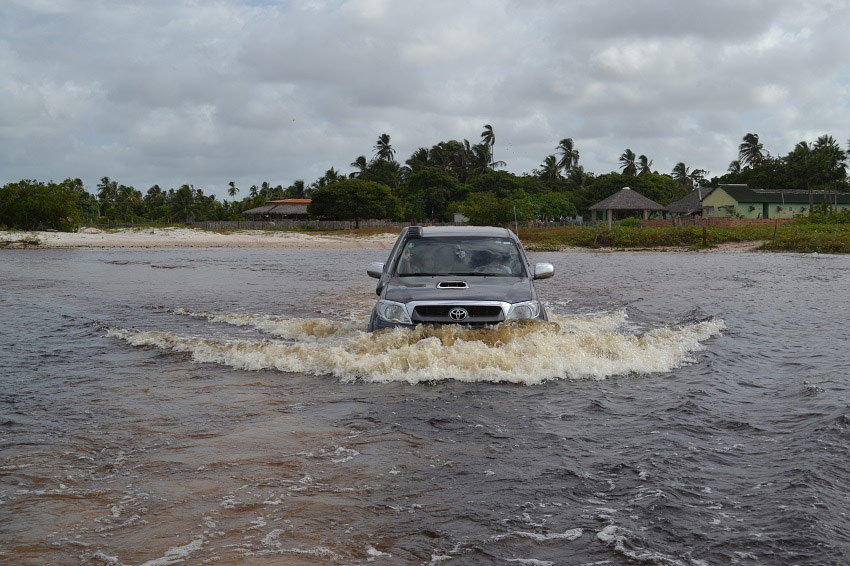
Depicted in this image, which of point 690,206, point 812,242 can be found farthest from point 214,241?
point 690,206

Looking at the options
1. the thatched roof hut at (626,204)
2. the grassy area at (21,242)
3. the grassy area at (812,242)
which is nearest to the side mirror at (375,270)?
the grassy area at (812,242)

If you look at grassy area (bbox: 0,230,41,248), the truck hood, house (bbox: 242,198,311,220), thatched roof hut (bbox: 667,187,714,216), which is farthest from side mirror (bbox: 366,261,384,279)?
house (bbox: 242,198,311,220)

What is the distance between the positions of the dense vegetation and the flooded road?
2201 inches

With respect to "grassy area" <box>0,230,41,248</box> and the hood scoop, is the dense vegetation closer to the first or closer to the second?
"grassy area" <box>0,230,41,248</box>

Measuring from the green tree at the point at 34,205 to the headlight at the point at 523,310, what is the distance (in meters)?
60.3

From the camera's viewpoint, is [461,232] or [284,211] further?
[284,211]

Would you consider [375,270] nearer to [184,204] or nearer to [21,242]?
[21,242]

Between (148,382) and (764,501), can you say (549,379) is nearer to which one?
(764,501)

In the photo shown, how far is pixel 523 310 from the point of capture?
8.20m

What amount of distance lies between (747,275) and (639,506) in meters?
24.2

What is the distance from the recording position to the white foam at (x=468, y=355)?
806 centimetres

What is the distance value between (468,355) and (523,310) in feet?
2.55

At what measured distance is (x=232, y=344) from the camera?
10.6m

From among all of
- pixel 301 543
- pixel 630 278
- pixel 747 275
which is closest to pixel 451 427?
pixel 301 543
